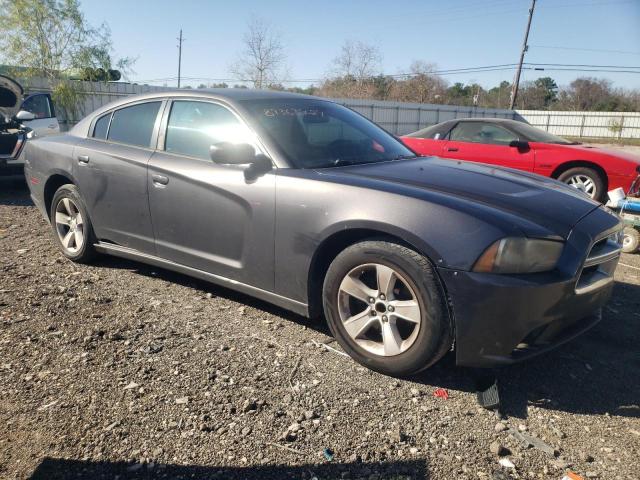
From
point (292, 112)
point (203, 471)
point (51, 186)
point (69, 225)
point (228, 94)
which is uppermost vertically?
point (228, 94)

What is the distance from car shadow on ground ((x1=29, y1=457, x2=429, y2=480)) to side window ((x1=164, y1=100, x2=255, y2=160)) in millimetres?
2036

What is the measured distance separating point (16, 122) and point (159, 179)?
6402 mm

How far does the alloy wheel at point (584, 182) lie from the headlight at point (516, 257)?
553 cm

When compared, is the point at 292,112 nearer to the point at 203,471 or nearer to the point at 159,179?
the point at 159,179

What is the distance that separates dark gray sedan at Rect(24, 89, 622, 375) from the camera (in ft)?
8.21

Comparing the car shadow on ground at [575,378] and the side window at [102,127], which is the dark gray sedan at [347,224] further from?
the car shadow on ground at [575,378]

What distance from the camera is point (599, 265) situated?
2.90 m

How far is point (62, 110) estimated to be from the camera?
52.5ft

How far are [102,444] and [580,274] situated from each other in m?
2.43

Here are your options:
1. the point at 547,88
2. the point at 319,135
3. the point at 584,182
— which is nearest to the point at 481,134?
the point at 584,182

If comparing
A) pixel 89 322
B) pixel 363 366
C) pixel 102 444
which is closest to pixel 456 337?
pixel 363 366

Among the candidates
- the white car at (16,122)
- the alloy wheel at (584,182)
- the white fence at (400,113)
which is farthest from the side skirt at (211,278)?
the white fence at (400,113)

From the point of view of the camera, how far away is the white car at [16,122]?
318 inches

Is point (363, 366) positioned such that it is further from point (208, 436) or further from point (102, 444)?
A: point (102, 444)
